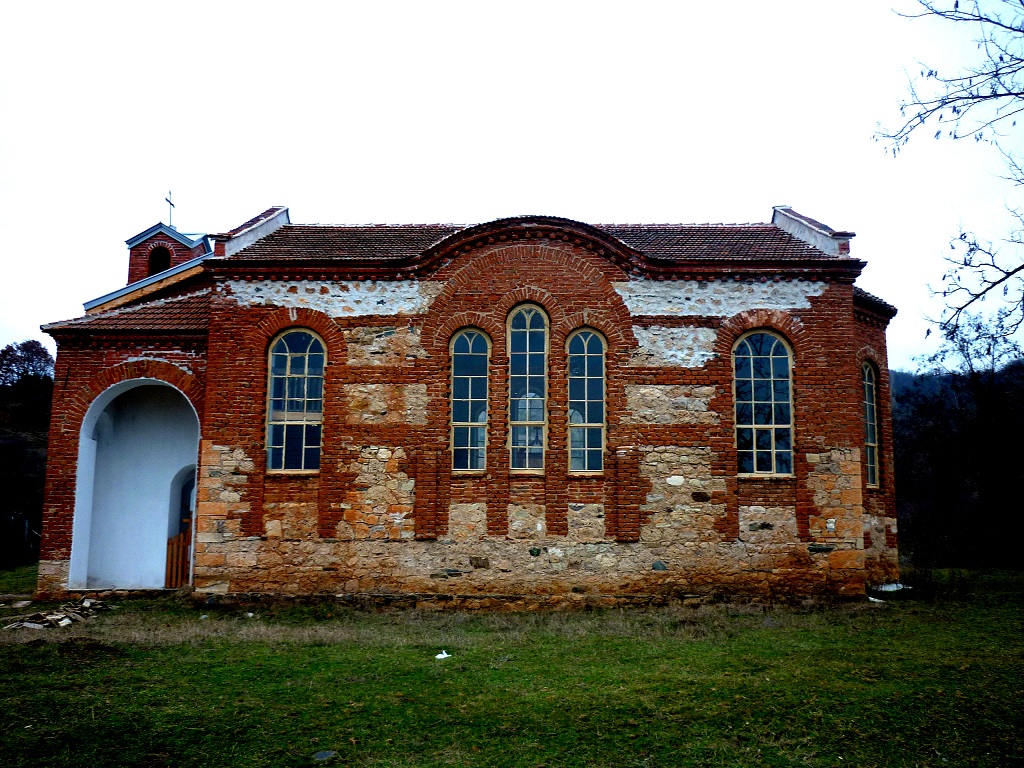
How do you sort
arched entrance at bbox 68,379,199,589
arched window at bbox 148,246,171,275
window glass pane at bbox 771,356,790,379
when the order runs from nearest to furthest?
window glass pane at bbox 771,356,790,379
arched entrance at bbox 68,379,199,589
arched window at bbox 148,246,171,275

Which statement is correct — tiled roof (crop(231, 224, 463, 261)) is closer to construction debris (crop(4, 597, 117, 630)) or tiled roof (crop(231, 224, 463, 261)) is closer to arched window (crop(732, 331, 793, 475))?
arched window (crop(732, 331, 793, 475))

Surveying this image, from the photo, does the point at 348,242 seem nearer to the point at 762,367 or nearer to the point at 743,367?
the point at 743,367

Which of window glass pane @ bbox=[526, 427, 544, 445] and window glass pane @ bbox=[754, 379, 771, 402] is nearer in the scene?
window glass pane @ bbox=[526, 427, 544, 445]

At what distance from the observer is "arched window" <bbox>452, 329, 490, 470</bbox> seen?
15641 millimetres

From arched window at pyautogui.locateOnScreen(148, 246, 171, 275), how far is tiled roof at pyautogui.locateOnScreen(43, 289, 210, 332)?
6800 millimetres

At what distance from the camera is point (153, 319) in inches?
→ 683

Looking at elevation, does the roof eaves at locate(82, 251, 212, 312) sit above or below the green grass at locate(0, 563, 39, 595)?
above

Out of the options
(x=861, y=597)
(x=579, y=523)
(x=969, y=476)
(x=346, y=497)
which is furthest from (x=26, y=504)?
(x=969, y=476)

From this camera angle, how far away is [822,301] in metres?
15.9

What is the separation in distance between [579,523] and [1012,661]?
23.5 ft

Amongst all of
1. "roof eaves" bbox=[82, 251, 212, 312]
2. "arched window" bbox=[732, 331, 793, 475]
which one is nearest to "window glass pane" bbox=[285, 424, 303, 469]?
"roof eaves" bbox=[82, 251, 212, 312]

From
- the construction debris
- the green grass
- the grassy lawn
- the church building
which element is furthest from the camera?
the green grass

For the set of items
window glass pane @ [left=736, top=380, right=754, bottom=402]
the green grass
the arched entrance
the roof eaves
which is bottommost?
the green grass

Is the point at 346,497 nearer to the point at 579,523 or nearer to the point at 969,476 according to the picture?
the point at 579,523
